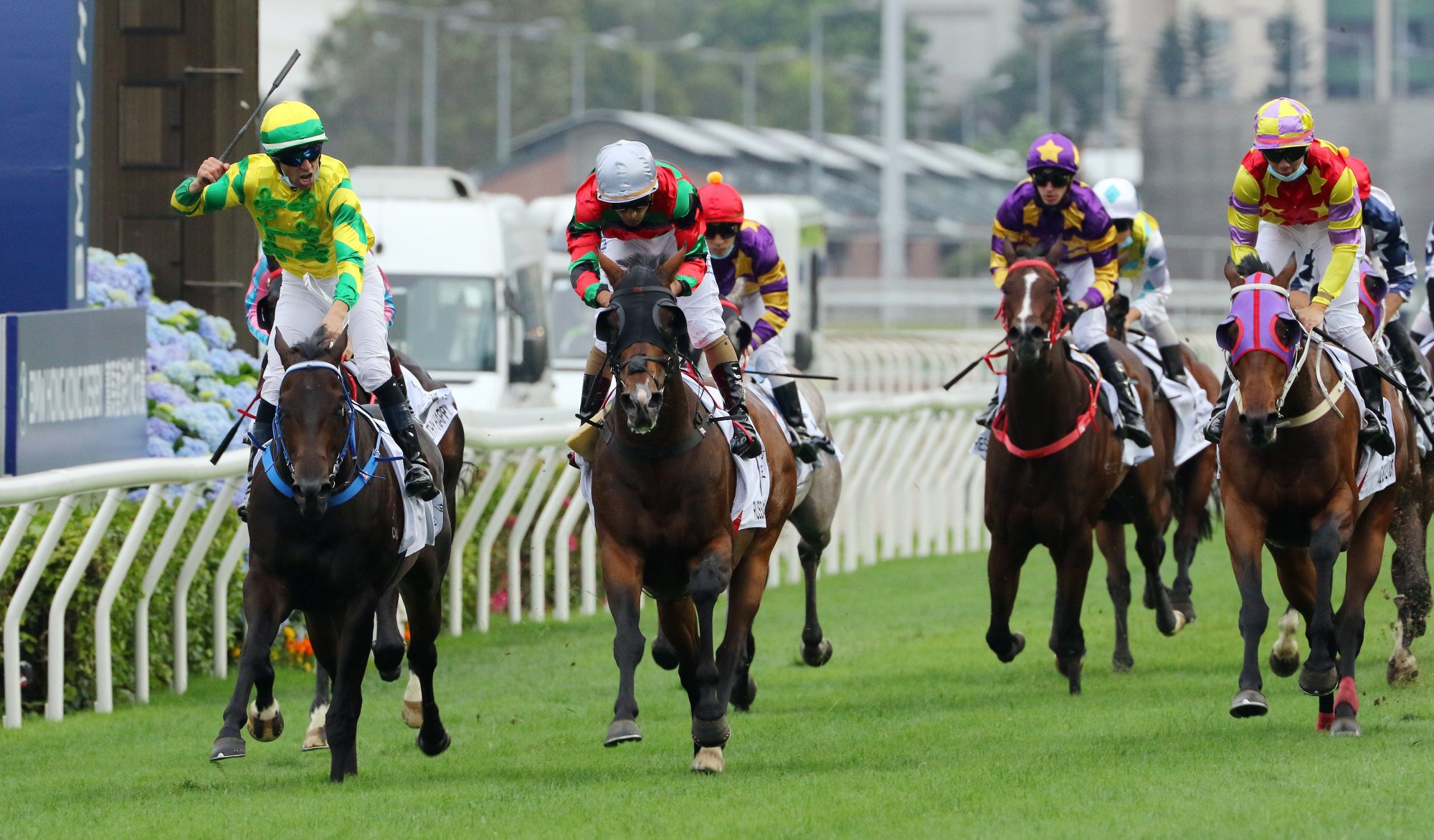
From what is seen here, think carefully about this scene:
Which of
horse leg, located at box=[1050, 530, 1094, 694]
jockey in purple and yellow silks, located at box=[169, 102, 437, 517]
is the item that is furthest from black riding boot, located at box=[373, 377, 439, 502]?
horse leg, located at box=[1050, 530, 1094, 694]

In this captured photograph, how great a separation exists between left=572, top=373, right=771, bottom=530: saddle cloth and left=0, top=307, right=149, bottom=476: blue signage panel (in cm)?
292

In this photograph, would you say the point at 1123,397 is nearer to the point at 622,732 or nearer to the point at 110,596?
the point at 622,732

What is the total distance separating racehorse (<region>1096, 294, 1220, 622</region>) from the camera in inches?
446

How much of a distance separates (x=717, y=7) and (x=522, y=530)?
9037 centimetres

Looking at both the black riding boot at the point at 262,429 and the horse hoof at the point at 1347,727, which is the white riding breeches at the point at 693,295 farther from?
the horse hoof at the point at 1347,727

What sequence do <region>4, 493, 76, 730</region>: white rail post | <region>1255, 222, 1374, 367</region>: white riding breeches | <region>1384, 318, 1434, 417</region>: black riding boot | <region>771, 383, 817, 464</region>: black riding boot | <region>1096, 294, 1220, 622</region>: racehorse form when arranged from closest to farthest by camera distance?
1. <region>1255, 222, 1374, 367</region>: white riding breeches
2. <region>4, 493, 76, 730</region>: white rail post
3. <region>1384, 318, 1434, 417</region>: black riding boot
4. <region>771, 383, 817, 464</region>: black riding boot
5. <region>1096, 294, 1220, 622</region>: racehorse

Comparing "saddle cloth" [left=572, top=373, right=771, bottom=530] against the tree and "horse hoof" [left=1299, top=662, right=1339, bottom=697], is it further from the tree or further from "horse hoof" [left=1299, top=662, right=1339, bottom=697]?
the tree

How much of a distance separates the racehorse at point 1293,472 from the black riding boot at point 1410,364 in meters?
1.32

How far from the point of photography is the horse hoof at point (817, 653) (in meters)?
10.4

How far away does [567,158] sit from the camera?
202ft

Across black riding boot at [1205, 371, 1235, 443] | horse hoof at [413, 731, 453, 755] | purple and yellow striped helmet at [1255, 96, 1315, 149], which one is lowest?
horse hoof at [413, 731, 453, 755]

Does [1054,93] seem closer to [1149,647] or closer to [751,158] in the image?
[751,158]

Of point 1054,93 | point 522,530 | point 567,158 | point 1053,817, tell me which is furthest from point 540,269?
point 1054,93

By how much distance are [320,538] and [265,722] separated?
66 centimetres
